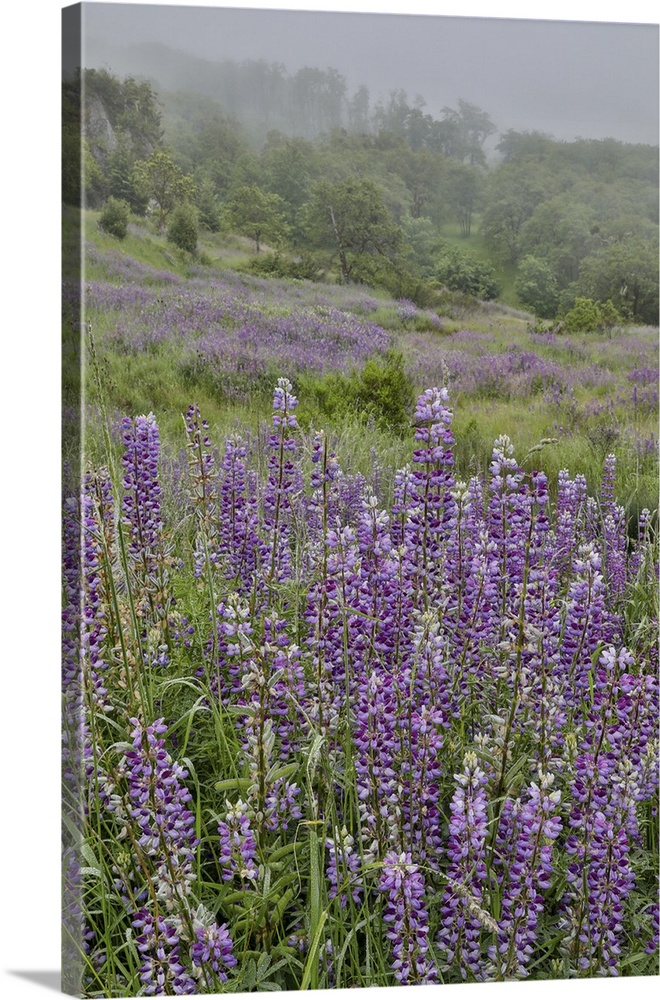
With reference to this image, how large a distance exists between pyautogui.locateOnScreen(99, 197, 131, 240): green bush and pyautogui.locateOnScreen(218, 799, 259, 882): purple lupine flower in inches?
62.0

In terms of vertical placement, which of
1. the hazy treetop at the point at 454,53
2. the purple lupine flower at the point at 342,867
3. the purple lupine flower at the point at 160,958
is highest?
the hazy treetop at the point at 454,53

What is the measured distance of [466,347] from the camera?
3.32 metres

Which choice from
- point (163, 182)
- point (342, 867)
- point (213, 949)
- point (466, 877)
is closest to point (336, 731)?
point (342, 867)

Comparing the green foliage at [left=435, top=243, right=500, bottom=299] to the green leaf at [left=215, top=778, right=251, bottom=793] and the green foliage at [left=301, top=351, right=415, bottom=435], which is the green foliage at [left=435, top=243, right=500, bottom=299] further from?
the green leaf at [left=215, top=778, right=251, bottom=793]

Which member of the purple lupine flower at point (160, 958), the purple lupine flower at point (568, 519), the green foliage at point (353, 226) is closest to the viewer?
the purple lupine flower at point (160, 958)

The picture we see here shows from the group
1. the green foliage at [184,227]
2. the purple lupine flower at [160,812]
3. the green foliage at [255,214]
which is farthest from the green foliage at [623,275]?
the purple lupine flower at [160,812]

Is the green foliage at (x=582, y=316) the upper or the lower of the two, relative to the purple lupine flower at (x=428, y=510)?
upper

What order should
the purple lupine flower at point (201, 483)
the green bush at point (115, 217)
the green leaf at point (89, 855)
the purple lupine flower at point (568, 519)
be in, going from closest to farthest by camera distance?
the green leaf at point (89, 855), the green bush at point (115, 217), the purple lupine flower at point (201, 483), the purple lupine flower at point (568, 519)

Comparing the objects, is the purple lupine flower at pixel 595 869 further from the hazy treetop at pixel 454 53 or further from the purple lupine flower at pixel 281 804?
the hazy treetop at pixel 454 53

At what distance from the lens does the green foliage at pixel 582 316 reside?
343cm

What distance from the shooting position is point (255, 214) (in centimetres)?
315

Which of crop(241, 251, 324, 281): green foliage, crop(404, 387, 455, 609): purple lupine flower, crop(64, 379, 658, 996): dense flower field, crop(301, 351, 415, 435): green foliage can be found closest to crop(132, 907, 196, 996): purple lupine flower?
crop(64, 379, 658, 996): dense flower field

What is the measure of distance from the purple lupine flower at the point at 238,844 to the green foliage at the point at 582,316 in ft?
5.91

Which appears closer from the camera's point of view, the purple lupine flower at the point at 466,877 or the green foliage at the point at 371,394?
the purple lupine flower at the point at 466,877
